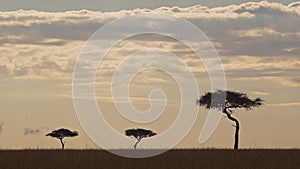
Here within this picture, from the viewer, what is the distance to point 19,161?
2203 cm

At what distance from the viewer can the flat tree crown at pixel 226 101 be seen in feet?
208

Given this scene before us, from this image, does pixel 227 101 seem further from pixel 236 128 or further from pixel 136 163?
pixel 136 163

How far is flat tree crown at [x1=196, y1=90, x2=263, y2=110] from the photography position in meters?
63.5

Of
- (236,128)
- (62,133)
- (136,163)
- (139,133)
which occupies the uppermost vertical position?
(139,133)

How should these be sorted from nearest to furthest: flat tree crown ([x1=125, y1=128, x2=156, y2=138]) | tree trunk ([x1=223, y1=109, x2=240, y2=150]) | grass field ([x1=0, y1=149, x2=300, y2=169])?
grass field ([x1=0, y1=149, x2=300, y2=169])
tree trunk ([x1=223, y1=109, x2=240, y2=150])
flat tree crown ([x1=125, y1=128, x2=156, y2=138])

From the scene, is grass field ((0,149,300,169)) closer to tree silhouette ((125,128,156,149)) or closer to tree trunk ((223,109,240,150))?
tree trunk ((223,109,240,150))

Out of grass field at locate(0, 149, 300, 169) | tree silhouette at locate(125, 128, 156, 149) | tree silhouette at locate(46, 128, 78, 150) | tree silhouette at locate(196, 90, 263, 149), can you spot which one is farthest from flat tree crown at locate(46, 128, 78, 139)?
grass field at locate(0, 149, 300, 169)

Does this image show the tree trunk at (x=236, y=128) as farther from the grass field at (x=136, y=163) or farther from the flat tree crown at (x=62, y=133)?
the grass field at (x=136, y=163)

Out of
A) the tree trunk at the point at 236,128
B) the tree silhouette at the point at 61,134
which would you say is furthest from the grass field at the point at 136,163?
the tree silhouette at the point at 61,134

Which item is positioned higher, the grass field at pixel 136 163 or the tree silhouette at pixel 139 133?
the tree silhouette at pixel 139 133

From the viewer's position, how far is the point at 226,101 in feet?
209

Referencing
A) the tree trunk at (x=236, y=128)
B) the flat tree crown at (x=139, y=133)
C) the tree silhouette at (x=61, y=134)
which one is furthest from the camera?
the flat tree crown at (x=139, y=133)

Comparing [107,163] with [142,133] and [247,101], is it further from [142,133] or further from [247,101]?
[142,133]

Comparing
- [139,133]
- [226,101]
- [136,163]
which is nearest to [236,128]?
[226,101]
